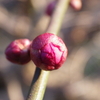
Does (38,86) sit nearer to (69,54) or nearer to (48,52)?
(48,52)

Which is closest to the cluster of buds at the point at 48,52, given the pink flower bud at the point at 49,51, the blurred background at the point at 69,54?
the pink flower bud at the point at 49,51

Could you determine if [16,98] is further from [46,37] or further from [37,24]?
[46,37]

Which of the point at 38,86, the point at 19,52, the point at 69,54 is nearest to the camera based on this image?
the point at 38,86

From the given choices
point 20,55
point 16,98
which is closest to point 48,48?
point 20,55

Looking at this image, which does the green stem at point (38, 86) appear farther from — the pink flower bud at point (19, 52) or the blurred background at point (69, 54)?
the blurred background at point (69, 54)

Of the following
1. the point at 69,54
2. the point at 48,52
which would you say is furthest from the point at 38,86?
the point at 69,54

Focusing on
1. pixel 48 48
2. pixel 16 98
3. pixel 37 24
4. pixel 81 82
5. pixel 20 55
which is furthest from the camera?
pixel 37 24
